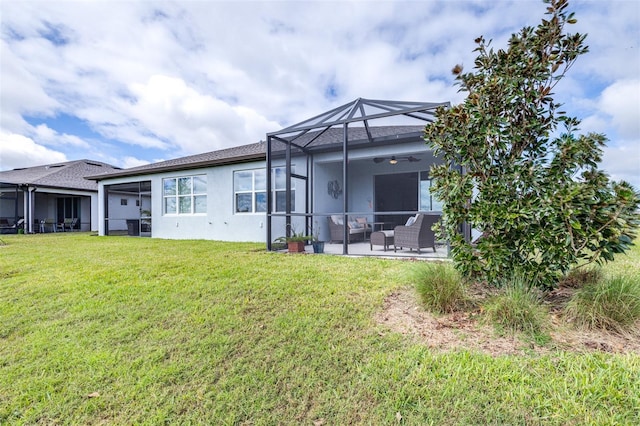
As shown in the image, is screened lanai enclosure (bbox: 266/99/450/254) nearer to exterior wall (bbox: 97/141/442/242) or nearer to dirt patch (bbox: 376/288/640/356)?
exterior wall (bbox: 97/141/442/242)

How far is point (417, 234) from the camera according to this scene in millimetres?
7078

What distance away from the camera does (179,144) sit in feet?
83.4

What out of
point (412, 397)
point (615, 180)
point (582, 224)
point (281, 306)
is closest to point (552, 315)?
point (582, 224)

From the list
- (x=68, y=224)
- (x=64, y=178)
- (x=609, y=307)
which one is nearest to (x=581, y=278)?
(x=609, y=307)

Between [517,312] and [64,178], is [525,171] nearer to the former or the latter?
[517,312]

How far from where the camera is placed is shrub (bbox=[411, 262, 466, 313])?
3117 millimetres

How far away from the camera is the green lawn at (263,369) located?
187cm

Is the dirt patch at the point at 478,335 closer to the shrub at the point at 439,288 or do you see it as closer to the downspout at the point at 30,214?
the shrub at the point at 439,288

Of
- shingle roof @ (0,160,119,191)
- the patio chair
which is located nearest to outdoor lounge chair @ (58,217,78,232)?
shingle roof @ (0,160,119,191)

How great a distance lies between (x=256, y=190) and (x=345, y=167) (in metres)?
4.29

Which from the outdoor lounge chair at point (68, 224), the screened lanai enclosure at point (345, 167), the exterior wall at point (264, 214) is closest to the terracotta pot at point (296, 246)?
the screened lanai enclosure at point (345, 167)

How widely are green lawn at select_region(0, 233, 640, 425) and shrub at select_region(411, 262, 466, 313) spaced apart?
1.81ft

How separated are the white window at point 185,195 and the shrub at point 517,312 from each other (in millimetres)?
10882

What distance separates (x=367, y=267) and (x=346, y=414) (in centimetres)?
374
